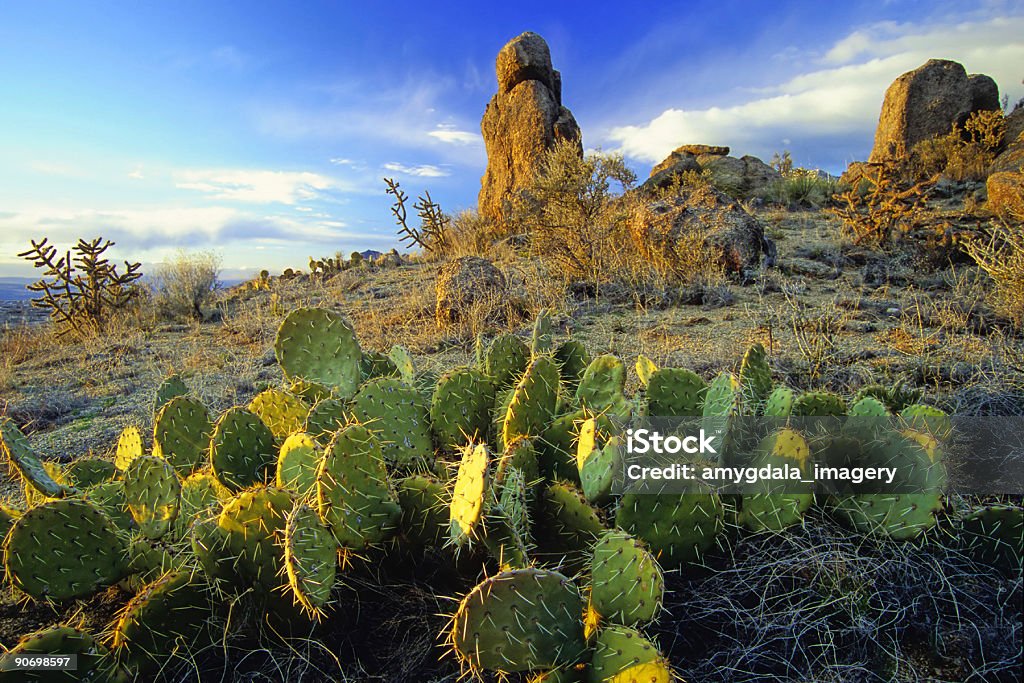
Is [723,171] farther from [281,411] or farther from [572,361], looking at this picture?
[281,411]

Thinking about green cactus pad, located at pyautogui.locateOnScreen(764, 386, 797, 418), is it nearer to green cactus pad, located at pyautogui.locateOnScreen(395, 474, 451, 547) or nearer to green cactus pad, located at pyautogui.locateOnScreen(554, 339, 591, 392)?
green cactus pad, located at pyautogui.locateOnScreen(554, 339, 591, 392)

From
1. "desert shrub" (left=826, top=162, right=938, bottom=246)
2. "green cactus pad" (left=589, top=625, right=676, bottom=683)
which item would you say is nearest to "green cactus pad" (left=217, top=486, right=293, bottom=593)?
"green cactus pad" (left=589, top=625, right=676, bottom=683)

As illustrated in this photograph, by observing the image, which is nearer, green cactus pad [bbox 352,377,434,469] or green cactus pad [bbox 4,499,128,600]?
green cactus pad [bbox 4,499,128,600]

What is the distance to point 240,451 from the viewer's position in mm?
2057

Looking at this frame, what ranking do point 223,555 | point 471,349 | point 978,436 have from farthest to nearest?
point 471,349
point 978,436
point 223,555

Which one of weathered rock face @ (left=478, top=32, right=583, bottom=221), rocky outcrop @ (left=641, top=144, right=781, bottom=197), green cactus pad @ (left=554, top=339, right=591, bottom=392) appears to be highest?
weathered rock face @ (left=478, top=32, right=583, bottom=221)

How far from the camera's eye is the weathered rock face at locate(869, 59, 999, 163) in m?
16.4

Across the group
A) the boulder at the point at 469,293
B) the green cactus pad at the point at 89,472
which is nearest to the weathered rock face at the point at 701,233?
the boulder at the point at 469,293

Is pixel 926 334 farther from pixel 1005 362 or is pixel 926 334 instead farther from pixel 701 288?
pixel 701 288

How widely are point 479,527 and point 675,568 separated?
26.6 inches

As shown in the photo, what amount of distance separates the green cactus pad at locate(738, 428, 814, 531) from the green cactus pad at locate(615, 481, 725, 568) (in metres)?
0.23

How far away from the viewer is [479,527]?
1.62 metres

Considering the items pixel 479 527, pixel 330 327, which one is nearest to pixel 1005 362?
pixel 479 527

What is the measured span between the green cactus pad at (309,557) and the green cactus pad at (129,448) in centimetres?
128
